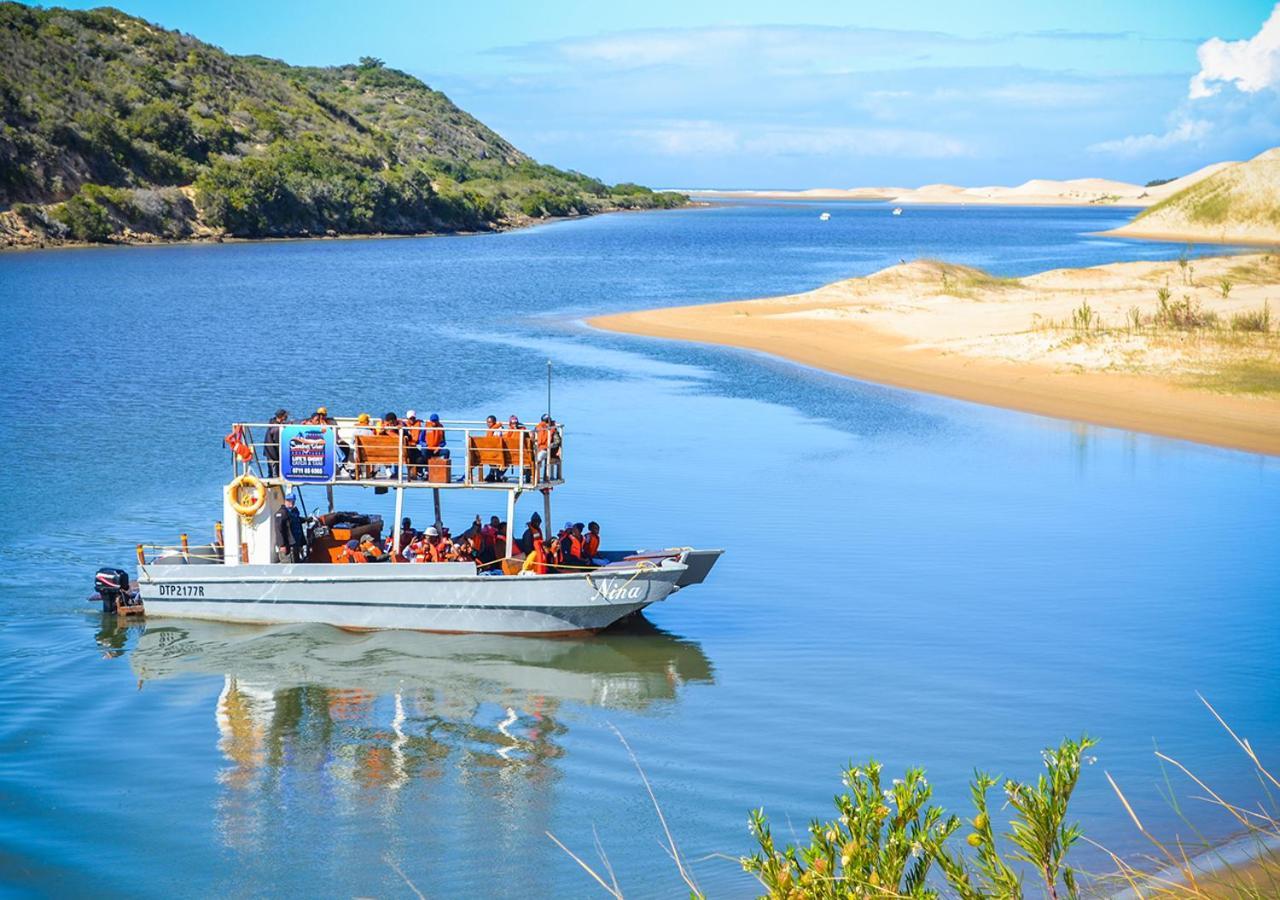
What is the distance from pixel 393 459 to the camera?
20.2 m

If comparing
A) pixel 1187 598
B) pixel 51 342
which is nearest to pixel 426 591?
pixel 1187 598

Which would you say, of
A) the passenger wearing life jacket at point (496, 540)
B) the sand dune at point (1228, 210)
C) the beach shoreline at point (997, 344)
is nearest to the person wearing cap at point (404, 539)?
the passenger wearing life jacket at point (496, 540)

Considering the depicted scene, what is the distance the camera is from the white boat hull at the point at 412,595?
19413 mm

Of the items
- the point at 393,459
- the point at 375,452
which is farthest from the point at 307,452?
the point at 393,459

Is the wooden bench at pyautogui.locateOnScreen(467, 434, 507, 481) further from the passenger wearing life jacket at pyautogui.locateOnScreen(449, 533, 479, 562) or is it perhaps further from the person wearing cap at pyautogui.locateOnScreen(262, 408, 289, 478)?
the person wearing cap at pyautogui.locateOnScreen(262, 408, 289, 478)

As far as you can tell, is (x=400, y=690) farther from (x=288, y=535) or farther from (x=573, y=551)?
(x=288, y=535)

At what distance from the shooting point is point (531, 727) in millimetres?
16531

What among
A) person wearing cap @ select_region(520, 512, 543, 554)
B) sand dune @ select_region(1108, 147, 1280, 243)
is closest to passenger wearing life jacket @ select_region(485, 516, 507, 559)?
person wearing cap @ select_region(520, 512, 543, 554)

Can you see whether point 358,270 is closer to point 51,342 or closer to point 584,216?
point 51,342

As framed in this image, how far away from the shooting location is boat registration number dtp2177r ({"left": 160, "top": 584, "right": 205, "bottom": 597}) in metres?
20.2

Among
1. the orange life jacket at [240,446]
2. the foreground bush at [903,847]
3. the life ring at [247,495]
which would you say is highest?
the orange life jacket at [240,446]

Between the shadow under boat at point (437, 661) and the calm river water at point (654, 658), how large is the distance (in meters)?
0.07

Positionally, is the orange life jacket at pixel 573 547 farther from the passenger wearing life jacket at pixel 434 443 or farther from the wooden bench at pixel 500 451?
the passenger wearing life jacket at pixel 434 443

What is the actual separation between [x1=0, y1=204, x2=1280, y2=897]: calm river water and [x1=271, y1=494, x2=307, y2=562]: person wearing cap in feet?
4.39
